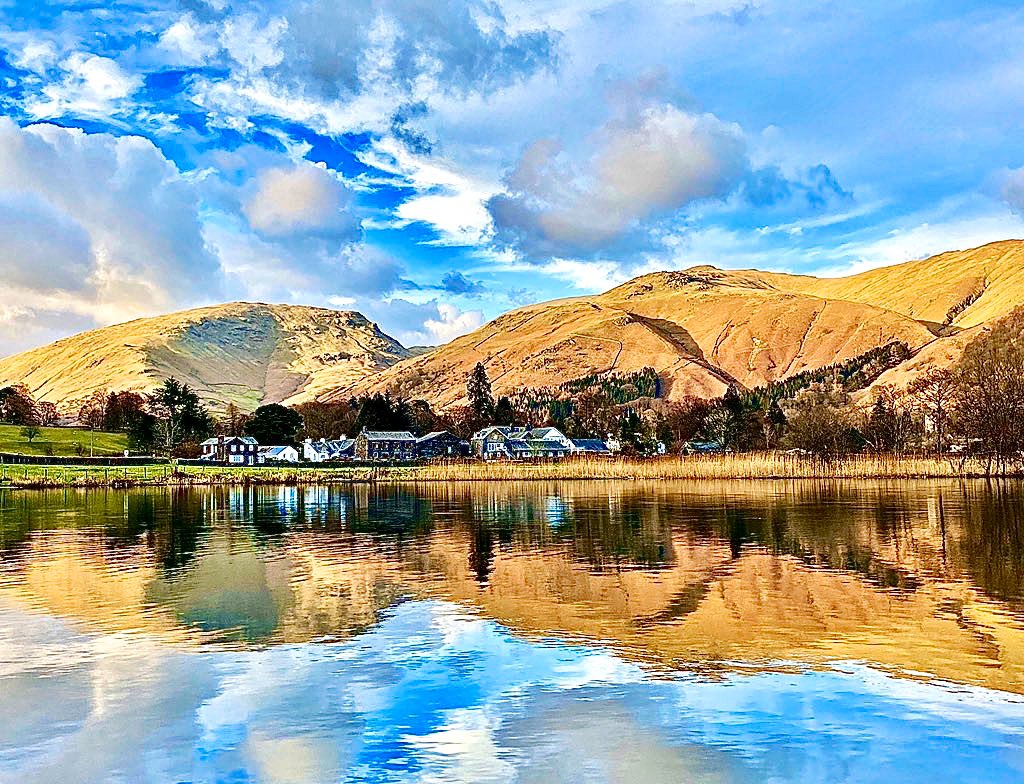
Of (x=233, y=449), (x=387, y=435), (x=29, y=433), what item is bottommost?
(x=233, y=449)

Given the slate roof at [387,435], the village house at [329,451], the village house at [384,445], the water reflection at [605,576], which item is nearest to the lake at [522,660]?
the water reflection at [605,576]

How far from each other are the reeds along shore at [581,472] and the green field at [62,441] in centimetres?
3234

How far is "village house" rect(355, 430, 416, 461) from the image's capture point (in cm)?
18812

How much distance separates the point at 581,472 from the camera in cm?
11012

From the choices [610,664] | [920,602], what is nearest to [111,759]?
[610,664]

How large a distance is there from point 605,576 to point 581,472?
267 ft

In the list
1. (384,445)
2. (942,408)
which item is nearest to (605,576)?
(942,408)

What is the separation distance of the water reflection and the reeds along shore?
38345 mm

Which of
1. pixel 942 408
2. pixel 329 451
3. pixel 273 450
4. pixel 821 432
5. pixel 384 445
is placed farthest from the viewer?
pixel 329 451

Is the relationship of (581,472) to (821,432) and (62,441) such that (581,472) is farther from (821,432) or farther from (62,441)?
(62,441)

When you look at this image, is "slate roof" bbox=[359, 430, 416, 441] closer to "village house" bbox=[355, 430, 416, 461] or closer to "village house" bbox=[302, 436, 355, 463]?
"village house" bbox=[355, 430, 416, 461]

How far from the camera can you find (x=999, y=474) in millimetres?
91250

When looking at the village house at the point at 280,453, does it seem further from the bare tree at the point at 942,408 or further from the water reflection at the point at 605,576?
the water reflection at the point at 605,576

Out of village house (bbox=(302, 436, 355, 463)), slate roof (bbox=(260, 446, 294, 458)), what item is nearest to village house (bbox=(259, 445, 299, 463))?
slate roof (bbox=(260, 446, 294, 458))
